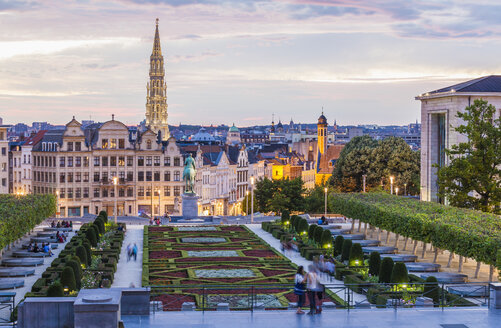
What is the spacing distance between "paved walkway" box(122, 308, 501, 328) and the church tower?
161 m

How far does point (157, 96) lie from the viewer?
193 meters

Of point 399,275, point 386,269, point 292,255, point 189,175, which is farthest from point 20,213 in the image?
point 189,175

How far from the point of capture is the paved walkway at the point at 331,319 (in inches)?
1059

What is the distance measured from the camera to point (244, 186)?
478ft

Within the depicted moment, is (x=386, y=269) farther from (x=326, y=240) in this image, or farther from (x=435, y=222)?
(x=326, y=240)

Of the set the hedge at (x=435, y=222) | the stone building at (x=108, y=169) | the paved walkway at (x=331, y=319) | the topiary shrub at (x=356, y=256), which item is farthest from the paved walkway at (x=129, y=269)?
the stone building at (x=108, y=169)

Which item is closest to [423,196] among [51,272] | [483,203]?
[483,203]

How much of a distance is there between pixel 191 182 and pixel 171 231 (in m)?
11.3

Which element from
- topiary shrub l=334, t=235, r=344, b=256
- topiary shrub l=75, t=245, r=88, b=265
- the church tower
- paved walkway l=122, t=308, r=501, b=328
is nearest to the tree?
topiary shrub l=334, t=235, r=344, b=256

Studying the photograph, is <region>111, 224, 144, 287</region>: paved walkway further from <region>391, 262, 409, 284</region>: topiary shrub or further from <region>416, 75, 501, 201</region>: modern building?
<region>416, 75, 501, 201</region>: modern building

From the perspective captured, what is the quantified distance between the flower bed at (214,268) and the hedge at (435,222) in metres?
8.15

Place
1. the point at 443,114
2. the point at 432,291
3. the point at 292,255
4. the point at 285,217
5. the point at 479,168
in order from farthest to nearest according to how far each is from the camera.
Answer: the point at 443,114, the point at 285,217, the point at 479,168, the point at 292,255, the point at 432,291

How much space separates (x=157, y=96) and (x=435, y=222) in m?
150

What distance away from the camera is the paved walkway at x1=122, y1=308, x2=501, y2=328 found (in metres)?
26.9
